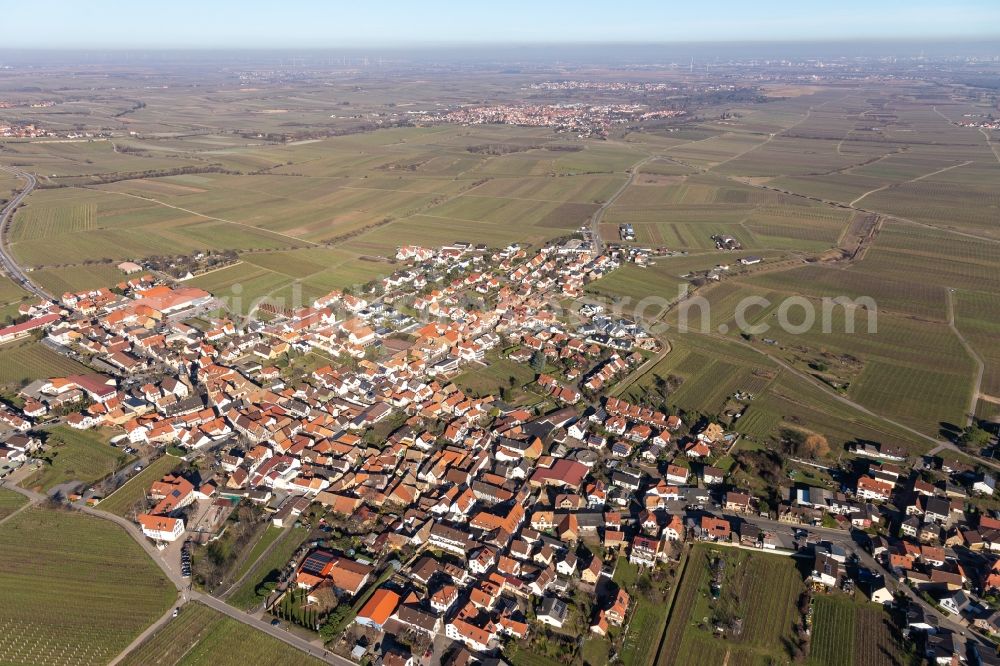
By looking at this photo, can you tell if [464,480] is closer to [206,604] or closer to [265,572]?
[265,572]

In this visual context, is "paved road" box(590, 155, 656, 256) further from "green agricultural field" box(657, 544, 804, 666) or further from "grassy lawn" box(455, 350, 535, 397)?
"green agricultural field" box(657, 544, 804, 666)

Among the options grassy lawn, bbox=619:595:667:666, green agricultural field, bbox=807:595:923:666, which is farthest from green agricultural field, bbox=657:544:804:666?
green agricultural field, bbox=807:595:923:666

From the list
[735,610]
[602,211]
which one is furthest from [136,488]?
[602,211]

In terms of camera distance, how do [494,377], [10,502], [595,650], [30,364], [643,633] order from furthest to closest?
[30,364]
[494,377]
[10,502]
[643,633]
[595,650]

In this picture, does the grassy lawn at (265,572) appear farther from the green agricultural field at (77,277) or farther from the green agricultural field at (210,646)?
the green agricultural field at (77,277)

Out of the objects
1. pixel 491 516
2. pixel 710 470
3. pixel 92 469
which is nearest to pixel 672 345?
pixel 710 470

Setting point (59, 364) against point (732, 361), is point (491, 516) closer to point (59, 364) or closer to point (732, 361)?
point (732, 361)

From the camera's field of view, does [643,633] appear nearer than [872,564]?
Yes
